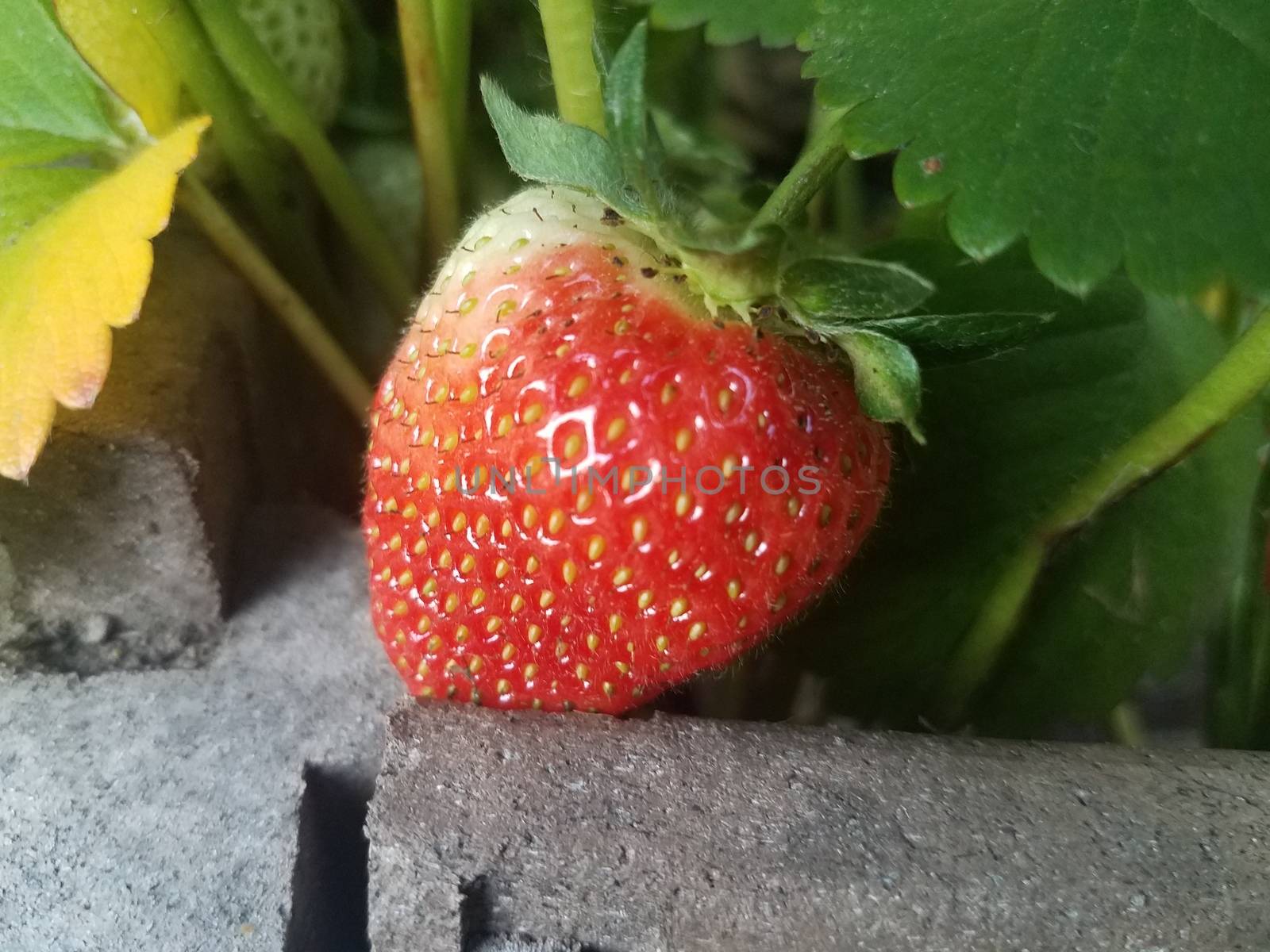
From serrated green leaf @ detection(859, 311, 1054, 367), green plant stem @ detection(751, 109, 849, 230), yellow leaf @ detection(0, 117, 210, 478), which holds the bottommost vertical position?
yellow leaf @ detection(0, 117, 210, 478)

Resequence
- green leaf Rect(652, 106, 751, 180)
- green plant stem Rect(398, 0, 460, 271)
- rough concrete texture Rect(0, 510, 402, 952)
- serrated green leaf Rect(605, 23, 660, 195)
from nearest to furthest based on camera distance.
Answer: serrated green leaf Rect(605, 23, 660, 195) < rough concrete texture Rect(0, 510, 402, 952) < green plant stem Rect(398, 0, 460, 271) < green leaf Rect(652, 106, 751, 180)

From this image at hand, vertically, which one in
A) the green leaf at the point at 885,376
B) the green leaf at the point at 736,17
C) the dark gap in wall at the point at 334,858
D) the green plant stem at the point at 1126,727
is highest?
the green leaf at the point at 736,17

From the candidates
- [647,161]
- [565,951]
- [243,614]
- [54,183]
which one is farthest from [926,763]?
[54,183]

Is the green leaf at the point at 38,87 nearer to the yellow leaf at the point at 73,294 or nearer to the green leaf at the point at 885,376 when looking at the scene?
the yellow leaf at the point at 73,294

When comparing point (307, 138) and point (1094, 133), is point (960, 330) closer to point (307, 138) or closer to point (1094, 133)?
point (1094, 133)

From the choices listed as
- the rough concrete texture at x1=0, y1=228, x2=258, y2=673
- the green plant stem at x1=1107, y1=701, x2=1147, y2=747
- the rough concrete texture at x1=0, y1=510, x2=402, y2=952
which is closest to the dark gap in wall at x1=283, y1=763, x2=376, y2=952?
the rough concrete texture at x1=0, y1=510, x2=402, y2=952

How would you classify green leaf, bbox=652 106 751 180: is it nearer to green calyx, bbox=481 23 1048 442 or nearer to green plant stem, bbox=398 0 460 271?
green plant stem, bbox=398 0 460 271

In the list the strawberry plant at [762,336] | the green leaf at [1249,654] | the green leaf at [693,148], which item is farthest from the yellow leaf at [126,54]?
the green leaf at [1249,654]
